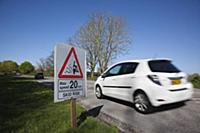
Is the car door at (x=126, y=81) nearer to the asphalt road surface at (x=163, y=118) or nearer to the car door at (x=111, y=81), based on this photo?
the car door at (x=111, y=81)

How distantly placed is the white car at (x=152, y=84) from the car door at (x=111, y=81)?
345mm

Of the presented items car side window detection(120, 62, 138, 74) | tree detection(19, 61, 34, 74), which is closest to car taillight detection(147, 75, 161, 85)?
car side window detection(120, 62, 138, 74)

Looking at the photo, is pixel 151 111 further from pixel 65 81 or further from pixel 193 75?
pixel 193 75

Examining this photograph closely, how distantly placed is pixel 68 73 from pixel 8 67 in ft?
363

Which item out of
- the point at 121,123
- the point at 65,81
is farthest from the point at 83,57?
the point at 121,123

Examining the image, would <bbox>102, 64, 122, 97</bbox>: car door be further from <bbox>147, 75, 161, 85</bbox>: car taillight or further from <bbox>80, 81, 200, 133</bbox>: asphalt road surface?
<bbox>147, 75, 161, 85</bbox>: car taillight

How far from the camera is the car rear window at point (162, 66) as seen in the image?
5008 millimetres

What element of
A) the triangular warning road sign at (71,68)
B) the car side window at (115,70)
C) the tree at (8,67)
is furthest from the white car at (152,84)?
the tree at (8,67)

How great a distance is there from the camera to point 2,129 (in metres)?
4.04

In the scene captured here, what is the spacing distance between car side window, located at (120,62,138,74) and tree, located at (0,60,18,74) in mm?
106393

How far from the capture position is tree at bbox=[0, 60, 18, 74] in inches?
3920

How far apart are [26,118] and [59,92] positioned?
2202mm

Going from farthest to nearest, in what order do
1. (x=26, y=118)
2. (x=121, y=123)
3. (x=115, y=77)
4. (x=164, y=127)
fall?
(x=115, y=77) → (x=26, y=118) → (x=121, y=123) → (x=164, y=127)

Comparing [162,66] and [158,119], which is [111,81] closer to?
[162,66]
